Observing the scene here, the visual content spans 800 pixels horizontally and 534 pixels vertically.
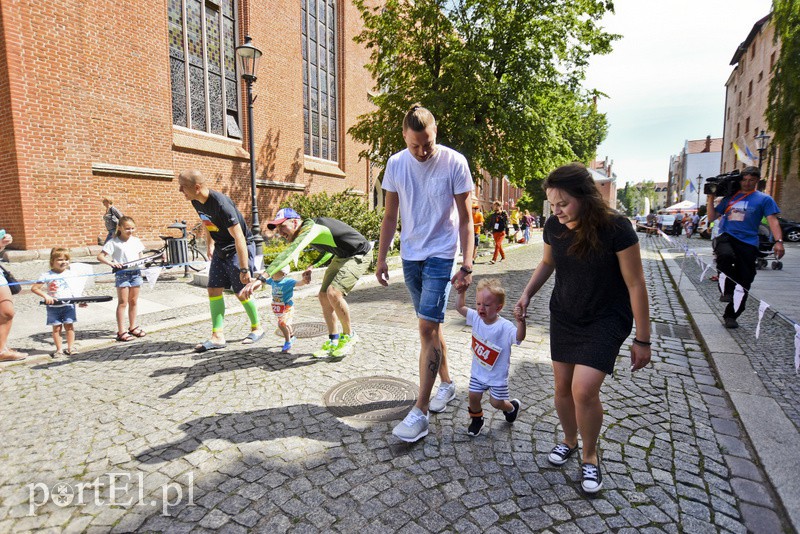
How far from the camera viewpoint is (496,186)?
49.6 meters

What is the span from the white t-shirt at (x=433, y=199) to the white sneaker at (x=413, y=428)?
1057 mm

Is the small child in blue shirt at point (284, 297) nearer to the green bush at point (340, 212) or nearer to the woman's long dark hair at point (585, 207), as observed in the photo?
the woman's long dark hair at point (585, 207)

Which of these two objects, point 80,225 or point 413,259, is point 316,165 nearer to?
point 80,225

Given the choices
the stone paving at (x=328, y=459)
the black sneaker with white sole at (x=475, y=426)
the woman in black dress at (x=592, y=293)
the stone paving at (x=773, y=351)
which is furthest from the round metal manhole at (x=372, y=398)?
the stone paving at (x=773, y=351)

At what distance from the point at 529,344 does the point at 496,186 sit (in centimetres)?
4675

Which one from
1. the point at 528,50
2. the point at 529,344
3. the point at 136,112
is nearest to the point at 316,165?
the point at 136,112

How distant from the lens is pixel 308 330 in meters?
5.66

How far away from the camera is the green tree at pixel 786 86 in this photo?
51.1 ft

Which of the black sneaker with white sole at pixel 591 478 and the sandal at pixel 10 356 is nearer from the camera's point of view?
the black sneaker with white sole at pixel 591 478

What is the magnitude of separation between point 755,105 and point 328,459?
41968 millimetres

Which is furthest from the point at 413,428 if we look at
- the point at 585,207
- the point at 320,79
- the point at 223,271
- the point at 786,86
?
the point at 786,86

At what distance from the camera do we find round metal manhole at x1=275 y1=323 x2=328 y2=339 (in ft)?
17.8

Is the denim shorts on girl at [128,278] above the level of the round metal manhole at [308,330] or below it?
above

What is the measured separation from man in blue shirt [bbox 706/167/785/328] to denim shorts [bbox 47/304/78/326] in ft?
26.2
